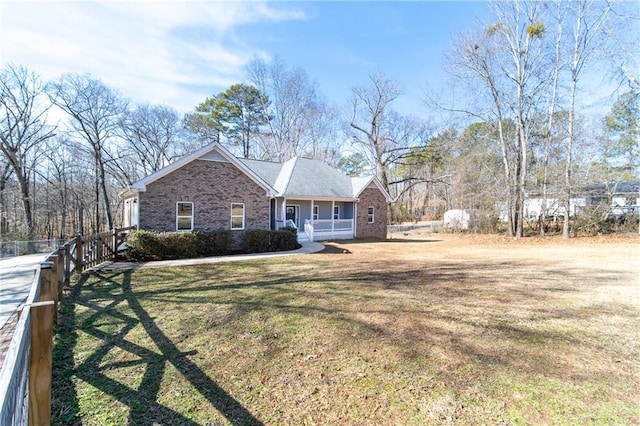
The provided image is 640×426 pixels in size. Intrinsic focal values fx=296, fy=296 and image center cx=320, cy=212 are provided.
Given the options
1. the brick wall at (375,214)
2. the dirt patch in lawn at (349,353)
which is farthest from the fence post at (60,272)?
the brick wall at (375,214)

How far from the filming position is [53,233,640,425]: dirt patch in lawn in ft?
8.95

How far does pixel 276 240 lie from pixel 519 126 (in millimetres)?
18616

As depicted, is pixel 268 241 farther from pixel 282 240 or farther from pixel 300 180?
pixel 300 180

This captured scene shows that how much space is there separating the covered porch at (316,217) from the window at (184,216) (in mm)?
5517

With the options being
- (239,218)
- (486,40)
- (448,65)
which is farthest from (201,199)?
(486,40)

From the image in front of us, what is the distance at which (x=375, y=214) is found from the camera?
22.8 m

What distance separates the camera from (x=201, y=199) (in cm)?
1423

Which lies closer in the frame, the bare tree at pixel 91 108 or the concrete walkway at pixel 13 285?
the concrete walkway at pixel 13 285

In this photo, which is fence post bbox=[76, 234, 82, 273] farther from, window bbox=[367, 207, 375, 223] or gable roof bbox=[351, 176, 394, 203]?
window bbox=[367, 207, 375, 223]

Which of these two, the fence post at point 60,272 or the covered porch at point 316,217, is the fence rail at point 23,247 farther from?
the covered porch at point 316,217

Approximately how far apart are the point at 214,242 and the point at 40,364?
37.7 ft

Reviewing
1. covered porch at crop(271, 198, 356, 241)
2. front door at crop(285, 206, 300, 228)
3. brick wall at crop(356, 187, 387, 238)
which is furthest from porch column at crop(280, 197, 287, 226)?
brick wall at crop(356, 187, 387, 238)

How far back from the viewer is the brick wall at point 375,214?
71.8 ft

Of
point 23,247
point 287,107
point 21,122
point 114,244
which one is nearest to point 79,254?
point 114,244
